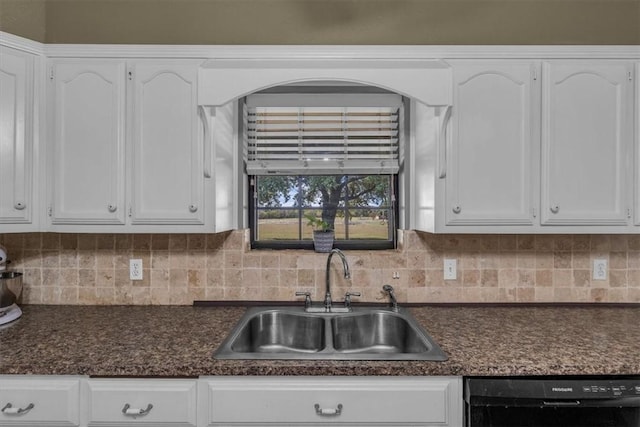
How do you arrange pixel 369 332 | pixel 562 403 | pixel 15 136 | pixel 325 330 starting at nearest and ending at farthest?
pixel 562 403, pixel 15 136, pixel 325 330, pixel 369 332

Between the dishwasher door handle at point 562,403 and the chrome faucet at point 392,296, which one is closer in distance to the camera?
the dishwasher door handle at point 562,403

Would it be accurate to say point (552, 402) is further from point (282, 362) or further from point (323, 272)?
point (323, 272)

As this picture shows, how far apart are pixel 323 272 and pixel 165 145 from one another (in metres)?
0.97

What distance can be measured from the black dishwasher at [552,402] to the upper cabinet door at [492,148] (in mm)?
663

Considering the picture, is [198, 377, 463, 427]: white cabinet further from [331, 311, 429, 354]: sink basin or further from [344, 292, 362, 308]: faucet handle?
[344, 292, 362, 308]: faucet handle

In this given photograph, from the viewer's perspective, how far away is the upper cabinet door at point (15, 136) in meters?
1.60

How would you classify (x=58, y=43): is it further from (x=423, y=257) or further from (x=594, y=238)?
(x=594, y=238)

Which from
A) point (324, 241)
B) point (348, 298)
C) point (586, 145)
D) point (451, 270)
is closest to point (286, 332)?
point (348, 298)

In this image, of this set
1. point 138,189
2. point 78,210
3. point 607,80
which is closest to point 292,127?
point 138,189

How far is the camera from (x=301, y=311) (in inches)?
74.4

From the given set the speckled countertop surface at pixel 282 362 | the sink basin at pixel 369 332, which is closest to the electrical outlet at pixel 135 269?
the speckled countertop surface at pixel 282 362

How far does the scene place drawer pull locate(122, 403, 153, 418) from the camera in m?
1.26

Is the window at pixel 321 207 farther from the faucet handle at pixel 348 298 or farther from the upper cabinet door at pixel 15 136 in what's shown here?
the upper cabinet door at pixel 15 136

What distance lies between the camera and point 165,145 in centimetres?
165
